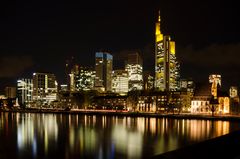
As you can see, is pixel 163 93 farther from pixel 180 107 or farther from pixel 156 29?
pixel 156 29

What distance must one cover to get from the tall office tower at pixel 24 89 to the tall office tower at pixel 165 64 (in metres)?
77.6

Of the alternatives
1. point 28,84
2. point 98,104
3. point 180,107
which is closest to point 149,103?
Result: point 180,107

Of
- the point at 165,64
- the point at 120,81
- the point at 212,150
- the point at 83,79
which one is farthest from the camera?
the point at 120,81

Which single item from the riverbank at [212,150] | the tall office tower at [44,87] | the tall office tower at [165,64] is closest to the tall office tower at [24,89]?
the tall office tower at [44,87]

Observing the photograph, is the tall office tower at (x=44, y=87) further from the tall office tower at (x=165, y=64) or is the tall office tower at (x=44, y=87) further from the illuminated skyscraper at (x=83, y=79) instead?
the tall office tower at (x=165, y=64)

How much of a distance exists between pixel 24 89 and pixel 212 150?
599ft

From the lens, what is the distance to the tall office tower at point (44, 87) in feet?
595

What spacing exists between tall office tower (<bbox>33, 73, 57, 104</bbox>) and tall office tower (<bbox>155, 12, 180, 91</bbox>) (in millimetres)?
61521

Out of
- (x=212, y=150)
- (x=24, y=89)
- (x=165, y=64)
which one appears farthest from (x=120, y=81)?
(x=212, y=150)

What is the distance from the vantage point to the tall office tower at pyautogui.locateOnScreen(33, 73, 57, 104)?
595 feet

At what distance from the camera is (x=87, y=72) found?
7367 inches

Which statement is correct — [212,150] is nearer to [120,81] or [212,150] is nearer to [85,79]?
[85,79]

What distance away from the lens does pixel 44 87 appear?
611 feet

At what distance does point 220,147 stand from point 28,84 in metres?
184
